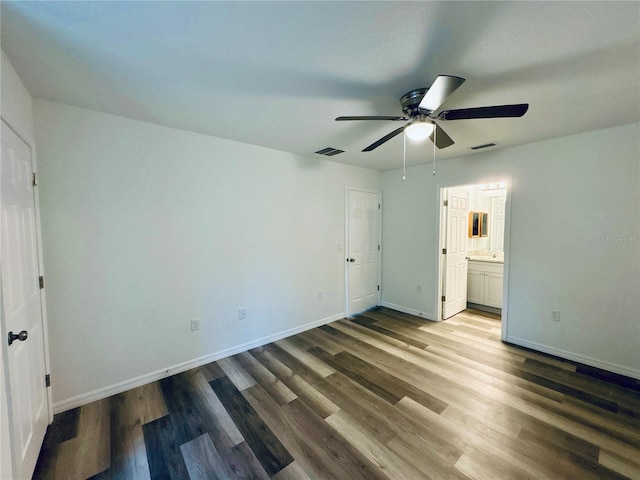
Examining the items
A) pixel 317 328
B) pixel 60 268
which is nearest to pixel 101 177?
pixel 60 268

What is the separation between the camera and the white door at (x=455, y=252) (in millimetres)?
4043

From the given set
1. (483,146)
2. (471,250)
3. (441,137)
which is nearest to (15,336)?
(441,137)

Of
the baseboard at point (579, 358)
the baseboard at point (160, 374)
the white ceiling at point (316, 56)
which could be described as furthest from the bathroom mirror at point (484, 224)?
the baseboard at point (160, 374)

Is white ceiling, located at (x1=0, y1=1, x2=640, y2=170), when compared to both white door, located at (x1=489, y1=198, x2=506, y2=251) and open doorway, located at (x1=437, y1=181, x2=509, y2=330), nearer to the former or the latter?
open doorway, located at (x1=437, y1=181, x2=509, y2=330)

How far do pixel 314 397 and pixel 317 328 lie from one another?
1.51m

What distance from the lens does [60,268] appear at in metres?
2.10

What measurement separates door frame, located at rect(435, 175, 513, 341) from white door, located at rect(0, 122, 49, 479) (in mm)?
4305

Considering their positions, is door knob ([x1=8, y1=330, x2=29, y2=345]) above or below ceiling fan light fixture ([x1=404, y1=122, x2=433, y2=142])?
below

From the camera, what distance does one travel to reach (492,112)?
1.56 m

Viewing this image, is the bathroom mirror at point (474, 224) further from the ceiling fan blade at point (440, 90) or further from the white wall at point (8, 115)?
the white wall at point (8, 115)

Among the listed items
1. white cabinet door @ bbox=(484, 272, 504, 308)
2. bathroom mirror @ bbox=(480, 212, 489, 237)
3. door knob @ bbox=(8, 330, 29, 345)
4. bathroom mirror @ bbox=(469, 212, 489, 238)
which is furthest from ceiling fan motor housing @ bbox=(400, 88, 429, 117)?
bathroom mirror @ bbox=(480, 212, 489, 237)

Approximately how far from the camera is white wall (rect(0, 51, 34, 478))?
1.21 meters

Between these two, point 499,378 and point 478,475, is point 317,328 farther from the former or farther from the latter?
point 478,475

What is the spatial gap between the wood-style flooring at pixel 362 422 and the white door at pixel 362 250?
1.46 m
